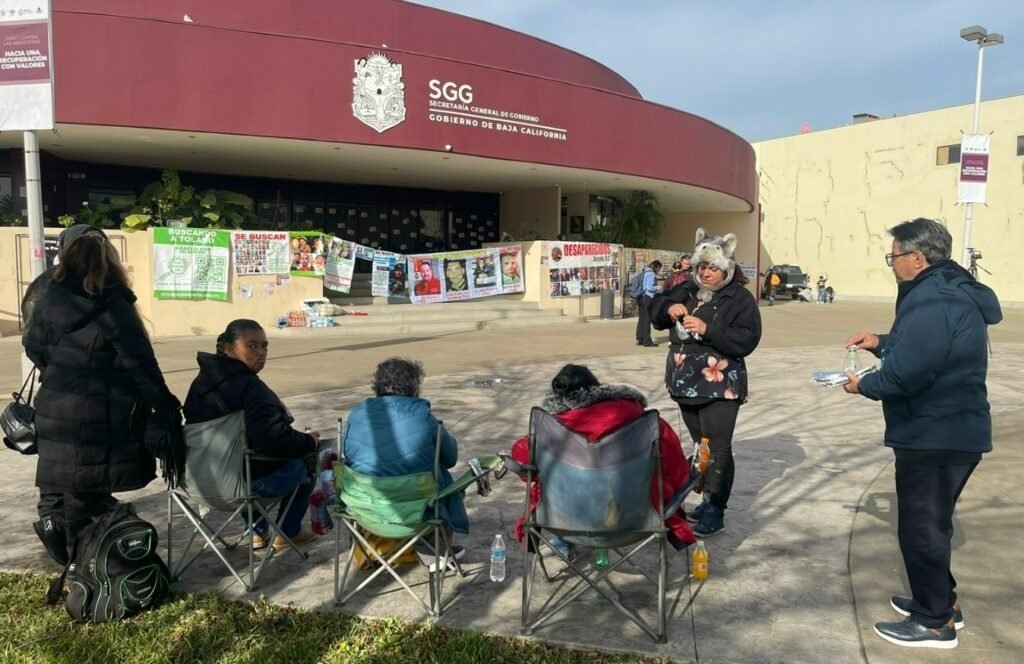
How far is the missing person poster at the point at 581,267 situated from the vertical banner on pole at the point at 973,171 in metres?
8.21

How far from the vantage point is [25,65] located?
4.93 metres

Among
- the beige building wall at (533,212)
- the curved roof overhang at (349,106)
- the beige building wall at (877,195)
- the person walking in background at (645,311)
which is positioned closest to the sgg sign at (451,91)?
the curved roof overhang at (349,106)

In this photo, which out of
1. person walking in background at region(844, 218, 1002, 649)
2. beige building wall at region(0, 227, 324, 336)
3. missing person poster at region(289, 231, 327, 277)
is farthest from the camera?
missing person poster at region(289, 231, 327, 277)

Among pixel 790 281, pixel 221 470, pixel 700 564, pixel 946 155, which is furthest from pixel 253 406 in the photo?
pixel 946 155

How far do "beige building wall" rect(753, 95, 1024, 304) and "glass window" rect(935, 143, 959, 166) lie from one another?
0.16 m

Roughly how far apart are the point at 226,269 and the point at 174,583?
11672 millimetres

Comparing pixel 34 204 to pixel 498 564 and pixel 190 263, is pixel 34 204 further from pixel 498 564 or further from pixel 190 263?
pixel 190 263

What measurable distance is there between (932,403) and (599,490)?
1371 mm

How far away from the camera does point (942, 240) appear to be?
2.88 m

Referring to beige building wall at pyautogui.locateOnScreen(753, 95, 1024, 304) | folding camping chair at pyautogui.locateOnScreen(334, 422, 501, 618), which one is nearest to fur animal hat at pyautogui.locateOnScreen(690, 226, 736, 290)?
folding camping chair at pyautogui.locateOnScreen(334, 422, 501, 618)

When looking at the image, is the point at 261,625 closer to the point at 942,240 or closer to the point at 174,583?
the point at 174,583

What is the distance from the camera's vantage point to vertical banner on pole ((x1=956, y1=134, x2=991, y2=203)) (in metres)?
13.4

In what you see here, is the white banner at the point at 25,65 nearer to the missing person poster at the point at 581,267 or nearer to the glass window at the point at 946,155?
the missing person poster at the point at 581,267

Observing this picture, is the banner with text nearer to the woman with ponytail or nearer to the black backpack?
the woman with ponytail
